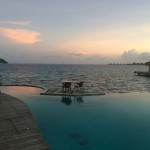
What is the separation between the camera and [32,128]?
1141 centimetres

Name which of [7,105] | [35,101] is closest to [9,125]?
[7,105]

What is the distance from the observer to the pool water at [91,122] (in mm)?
12617

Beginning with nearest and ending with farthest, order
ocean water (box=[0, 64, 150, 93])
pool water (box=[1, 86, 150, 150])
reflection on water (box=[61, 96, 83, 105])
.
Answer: pool water (box=[1, 86, 150, 150])
reflection on water (box=[61, 96, 83, 105])
ocean water (box=[0, 64, 150, 93])

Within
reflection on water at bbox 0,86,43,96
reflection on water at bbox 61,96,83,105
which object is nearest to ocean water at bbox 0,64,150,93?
reflection on water at bbox 0,86,43,96

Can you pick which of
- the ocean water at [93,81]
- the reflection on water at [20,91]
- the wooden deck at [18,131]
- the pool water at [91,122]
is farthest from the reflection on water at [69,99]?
the ocean water at [93,81]

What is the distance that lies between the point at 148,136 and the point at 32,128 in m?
7.77

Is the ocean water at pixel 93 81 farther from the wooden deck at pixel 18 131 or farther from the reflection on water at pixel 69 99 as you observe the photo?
the wooden deck at pixel 18 131

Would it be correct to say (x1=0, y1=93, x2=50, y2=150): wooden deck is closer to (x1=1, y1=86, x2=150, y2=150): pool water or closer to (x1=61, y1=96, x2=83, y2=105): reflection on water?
(x1=1, y1=86, x2=150, y2=150): pool water

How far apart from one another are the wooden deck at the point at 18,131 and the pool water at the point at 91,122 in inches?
69.3

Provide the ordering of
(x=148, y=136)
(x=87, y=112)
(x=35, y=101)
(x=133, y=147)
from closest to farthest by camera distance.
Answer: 1. (x=133, y=147)
2. (x=148, y=136)
3. (x=87, y=112)
4. (x=35, y=101)

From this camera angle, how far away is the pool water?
1262 cm

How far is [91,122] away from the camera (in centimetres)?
1627

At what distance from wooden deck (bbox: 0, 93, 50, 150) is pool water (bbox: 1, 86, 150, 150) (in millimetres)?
1760

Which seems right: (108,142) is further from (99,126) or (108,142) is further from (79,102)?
(79,102)
